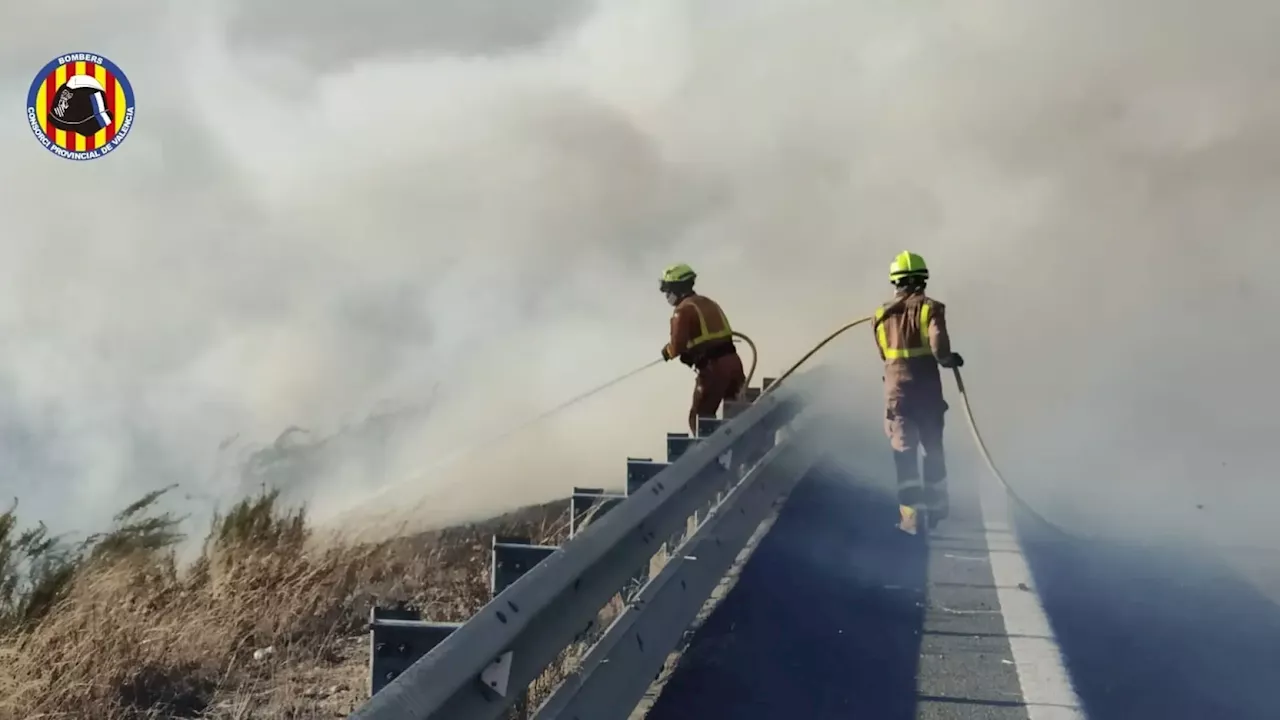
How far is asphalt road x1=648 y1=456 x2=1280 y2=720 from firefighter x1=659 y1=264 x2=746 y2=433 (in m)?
2.33

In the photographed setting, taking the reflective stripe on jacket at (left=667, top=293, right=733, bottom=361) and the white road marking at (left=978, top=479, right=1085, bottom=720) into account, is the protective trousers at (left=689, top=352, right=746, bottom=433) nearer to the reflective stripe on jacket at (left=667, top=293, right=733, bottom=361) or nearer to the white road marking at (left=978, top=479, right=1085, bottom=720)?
the reflective stripe on jacket at (left=667, top=293, right=733, bottom=361)

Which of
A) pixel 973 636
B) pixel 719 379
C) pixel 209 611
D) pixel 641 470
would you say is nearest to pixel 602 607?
pixel 641 470

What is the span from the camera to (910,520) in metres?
8.02

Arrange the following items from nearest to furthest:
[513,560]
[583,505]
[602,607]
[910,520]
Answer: [513,560] < [602,607] < [583,505] < [910,520]

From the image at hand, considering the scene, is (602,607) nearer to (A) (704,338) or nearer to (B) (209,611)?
(B) (209,611)

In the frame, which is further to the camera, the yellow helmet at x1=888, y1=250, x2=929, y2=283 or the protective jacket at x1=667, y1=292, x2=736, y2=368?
the protective jacket at x1=667, y1=292, x2=736, y2=368

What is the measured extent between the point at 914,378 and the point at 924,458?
0.53m

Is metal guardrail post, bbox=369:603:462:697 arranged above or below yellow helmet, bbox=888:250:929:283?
below

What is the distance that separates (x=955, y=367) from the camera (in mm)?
8305

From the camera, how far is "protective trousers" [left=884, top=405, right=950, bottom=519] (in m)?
8.16

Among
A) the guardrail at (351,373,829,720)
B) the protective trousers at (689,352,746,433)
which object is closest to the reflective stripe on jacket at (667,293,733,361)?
the protective trousers at (689,352,746,433)

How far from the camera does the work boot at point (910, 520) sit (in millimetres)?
8000

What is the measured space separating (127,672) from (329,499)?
950 centimetres

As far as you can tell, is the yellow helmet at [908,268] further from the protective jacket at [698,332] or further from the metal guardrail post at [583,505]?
the metal guardrail post at [583,505]
